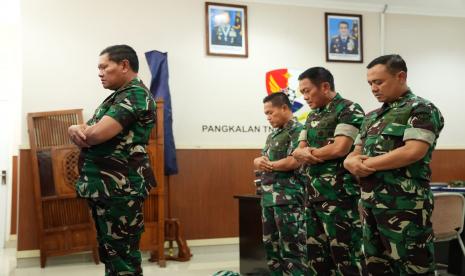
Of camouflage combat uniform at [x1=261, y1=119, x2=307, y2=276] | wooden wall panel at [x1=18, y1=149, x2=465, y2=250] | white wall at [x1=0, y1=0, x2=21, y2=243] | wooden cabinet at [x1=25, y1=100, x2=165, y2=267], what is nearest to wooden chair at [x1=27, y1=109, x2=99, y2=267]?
wooden cabinet at [x1=25, y1=100, x2=165, y2=267]

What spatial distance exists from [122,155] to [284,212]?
130cm

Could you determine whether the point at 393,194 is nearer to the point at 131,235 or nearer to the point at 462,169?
the point at 131,235

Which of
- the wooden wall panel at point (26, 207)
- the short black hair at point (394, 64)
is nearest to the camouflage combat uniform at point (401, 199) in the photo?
the short black hair at point (394, 64)

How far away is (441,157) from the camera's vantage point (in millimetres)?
6129

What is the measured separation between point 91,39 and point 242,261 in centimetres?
296

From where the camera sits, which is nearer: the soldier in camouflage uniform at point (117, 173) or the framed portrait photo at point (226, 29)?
the soldier in camouflage uniform at point (117, 173)

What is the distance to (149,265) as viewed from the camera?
4.65 metres

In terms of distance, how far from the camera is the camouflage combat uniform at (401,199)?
2031 millimetres

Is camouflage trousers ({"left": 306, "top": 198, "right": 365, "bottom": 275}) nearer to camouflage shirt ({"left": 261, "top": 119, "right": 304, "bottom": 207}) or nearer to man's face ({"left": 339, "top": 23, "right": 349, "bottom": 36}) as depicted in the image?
camouflage shirt ({"left": 261, "top": 119, "right": 304, "bottom": 207})

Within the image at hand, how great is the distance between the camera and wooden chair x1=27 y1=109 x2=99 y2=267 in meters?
4.62

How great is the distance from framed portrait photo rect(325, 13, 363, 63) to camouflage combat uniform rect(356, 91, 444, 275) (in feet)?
12.7

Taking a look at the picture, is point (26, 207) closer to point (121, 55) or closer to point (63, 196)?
point (63, 196)

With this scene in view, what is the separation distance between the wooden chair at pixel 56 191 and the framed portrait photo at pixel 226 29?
74.4 inches

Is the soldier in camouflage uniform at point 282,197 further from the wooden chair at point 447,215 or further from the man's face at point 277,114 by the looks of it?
the wooden chair at point 447,215
